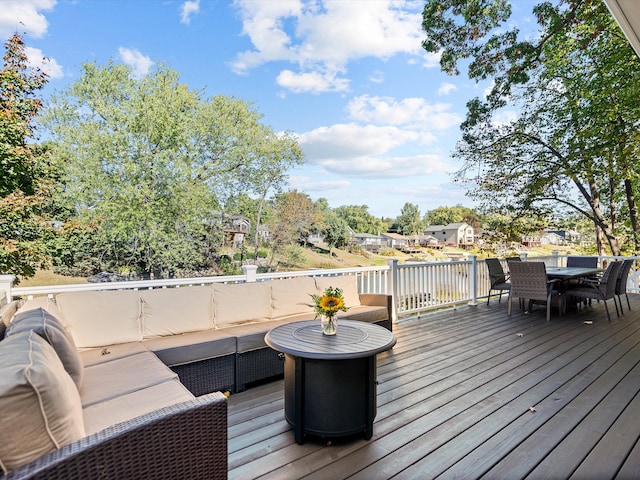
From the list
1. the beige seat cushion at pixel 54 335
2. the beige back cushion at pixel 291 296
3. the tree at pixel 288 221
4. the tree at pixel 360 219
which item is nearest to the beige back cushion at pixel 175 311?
the beige back cushion at pixel 291 296

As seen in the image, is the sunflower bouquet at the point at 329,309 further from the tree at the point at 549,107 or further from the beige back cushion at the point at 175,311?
the tree at the point at 549,107

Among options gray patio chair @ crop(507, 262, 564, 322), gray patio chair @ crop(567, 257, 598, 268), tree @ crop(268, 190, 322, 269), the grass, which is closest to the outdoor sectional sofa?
gray patio chair @ crop(507, 262, 564, 322)

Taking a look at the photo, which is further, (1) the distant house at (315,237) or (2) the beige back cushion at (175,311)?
(1) the distant house at (315,237)

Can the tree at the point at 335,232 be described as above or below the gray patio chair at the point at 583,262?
above

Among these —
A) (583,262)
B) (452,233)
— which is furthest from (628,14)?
(452,233)

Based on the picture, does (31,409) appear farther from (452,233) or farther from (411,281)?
(452,233)

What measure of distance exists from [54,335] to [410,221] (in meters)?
39.5

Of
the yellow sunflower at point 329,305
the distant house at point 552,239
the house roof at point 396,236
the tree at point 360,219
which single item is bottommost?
the yellow sunflower at point 329,305

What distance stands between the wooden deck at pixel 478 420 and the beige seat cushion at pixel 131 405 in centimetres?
51

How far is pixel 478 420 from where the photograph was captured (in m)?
2.39

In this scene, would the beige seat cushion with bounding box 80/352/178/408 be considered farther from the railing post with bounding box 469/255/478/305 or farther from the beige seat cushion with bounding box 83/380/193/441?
the railing post with bounding box 469/255/478/305

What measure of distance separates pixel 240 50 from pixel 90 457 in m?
17.4

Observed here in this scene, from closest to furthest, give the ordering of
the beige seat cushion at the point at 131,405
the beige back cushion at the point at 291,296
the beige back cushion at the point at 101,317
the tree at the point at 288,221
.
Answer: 1. the beige seat cushion at the point at 131,405
2. the beige back cushion at the point at 101,317
3. the beige back cushion at the point at 291,296
4. the tree at the point at 288,221

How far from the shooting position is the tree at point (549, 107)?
7285 millimetres
